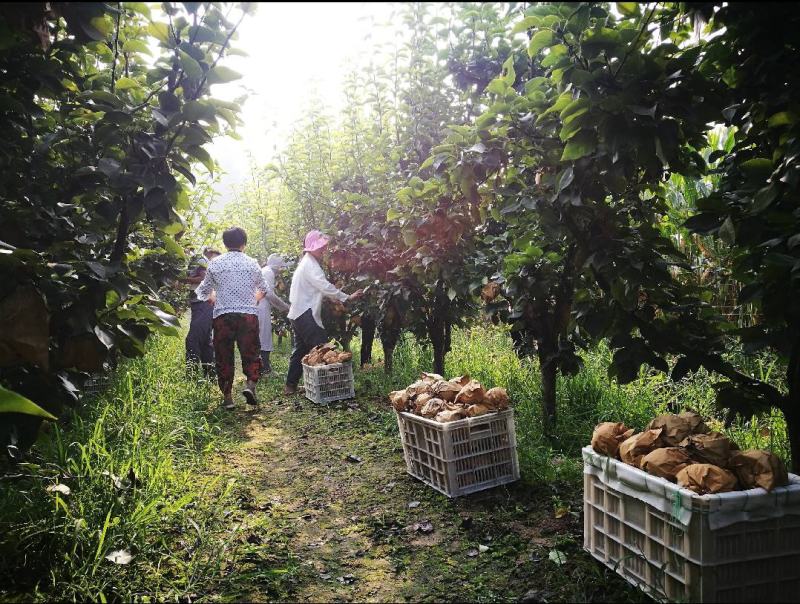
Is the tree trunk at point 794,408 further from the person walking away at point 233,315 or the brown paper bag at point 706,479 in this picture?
the person walking away at point 233,315

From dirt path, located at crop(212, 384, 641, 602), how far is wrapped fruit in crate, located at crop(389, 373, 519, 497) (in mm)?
95

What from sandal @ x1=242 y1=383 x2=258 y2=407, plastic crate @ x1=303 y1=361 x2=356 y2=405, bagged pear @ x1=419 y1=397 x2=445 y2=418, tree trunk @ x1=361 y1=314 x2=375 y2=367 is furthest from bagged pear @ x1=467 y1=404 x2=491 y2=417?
tree trunk @ x1=361 y1=314 x2=375 y2=367

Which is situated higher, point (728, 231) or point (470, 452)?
point (728, 231)

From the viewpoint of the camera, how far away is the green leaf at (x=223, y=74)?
2318 mm

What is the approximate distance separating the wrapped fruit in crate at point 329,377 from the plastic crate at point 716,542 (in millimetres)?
4356

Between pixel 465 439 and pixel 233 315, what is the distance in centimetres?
346

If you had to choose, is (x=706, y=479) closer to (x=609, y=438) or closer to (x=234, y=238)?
(x=609, y=438)

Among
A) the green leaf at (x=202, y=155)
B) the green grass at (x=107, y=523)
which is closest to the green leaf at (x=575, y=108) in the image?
the green leaf at (x=202, y=155)

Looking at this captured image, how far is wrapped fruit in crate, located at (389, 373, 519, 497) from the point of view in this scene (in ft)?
10.8

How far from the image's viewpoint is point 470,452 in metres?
3.34

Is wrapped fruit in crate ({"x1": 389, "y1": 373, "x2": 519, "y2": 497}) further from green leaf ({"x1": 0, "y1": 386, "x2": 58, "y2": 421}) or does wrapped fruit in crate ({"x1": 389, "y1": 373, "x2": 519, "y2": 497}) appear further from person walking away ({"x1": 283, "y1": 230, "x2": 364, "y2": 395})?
person walking away ({"x1": 283, "y1": 230, "x2": 364, "y2": 395})

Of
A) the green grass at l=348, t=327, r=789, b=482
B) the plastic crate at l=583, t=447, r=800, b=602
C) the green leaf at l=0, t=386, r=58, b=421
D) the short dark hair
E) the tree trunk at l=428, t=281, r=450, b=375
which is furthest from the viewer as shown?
the short dark hair

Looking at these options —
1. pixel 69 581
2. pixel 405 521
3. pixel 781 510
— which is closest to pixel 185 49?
pixel 69 581

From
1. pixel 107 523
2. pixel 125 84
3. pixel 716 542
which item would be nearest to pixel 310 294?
pixel 125 84
